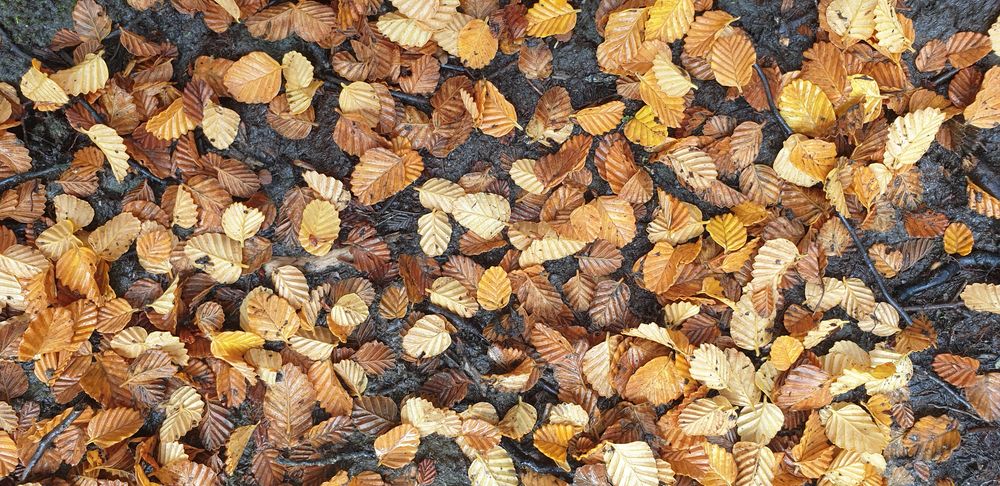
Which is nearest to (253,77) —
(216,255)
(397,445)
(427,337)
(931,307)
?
(216,255)

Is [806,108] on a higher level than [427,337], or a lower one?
higher

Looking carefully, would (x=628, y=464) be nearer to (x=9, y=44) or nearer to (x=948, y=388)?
(x=948, y=388)

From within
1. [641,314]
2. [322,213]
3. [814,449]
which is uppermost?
[322,213]

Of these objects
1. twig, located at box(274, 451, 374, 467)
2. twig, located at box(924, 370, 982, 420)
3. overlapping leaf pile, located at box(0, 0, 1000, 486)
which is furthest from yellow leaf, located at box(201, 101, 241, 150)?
twig, located at box(924, 370, 982, 420)

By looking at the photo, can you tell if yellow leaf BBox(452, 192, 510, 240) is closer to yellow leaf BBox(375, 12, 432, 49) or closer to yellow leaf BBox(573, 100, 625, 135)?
yellow leaf BBox(573, 100, 625, 135)

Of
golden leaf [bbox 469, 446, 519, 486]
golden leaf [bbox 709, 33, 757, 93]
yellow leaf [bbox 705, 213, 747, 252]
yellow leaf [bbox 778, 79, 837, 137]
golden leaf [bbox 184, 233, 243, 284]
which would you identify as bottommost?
golden leaf [bbox 469, 446, 519, 486]

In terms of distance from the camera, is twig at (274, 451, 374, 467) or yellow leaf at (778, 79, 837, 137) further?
twig at (274, 451, 374, 467)

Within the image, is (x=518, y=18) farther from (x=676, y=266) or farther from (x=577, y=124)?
(x=676, y=266)

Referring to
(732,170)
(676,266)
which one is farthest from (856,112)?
(676,266)
